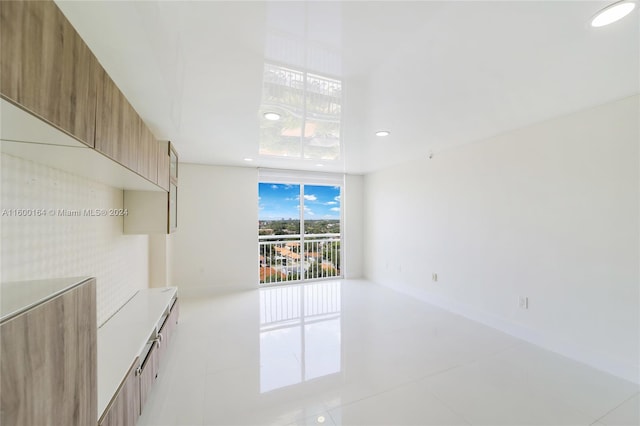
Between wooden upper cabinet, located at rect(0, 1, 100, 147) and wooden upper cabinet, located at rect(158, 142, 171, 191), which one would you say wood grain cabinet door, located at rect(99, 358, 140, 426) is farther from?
wooden upper cabinet, located at rect(158, 142, 171, 191)

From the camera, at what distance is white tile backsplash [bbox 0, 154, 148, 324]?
1.17 meters

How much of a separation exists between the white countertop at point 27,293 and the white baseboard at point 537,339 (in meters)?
3.63

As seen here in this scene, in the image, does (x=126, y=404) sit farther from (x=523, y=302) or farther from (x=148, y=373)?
(x=523, y=302)

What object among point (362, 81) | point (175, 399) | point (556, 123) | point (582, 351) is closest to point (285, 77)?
point (362, 81)

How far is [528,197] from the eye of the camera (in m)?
2.77

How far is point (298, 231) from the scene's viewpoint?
5.30m

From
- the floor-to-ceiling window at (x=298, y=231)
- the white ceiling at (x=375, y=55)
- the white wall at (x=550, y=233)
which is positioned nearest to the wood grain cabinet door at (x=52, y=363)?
the white ceiling at (x=375, y=55)

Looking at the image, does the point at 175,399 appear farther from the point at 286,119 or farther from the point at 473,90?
the point at 473,90

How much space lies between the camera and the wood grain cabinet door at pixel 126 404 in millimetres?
1172

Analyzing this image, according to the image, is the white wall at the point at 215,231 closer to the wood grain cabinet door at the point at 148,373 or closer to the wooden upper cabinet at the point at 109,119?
the wood grain cabinet door at the point at 148,373

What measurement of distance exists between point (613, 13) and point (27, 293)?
250cm

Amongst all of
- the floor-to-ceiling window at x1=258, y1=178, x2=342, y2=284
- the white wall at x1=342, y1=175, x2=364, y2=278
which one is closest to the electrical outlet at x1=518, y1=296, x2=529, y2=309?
the white wall at x1=342, y1=175, x2=364, y2=278

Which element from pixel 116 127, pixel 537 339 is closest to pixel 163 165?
pixel 116 127

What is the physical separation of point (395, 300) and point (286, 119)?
Answer: 3.22 meters
